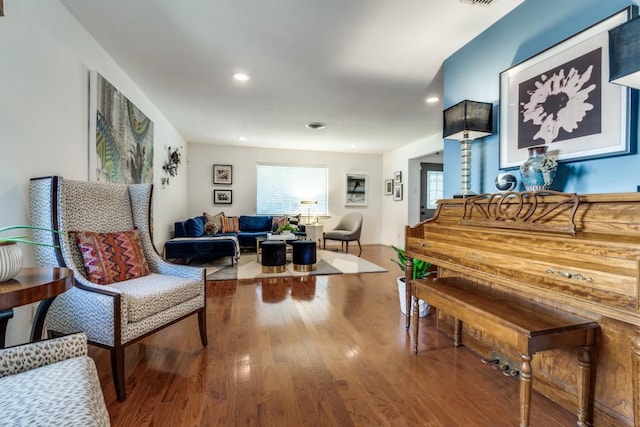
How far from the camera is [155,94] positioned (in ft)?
12.4

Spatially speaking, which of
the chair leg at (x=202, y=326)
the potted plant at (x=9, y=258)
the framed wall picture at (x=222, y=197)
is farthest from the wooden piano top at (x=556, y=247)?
the framed wall picture at (x=222, y=197)

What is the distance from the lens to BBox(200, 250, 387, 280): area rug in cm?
414

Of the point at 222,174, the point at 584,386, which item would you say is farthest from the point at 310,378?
the point at 222,174

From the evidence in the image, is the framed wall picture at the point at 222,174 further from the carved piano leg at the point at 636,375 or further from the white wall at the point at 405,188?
the carved piano leg at the point at 636,375

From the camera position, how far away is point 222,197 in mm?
6801

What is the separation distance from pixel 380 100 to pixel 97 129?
123 inches

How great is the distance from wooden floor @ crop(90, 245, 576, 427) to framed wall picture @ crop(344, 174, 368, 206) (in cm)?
503

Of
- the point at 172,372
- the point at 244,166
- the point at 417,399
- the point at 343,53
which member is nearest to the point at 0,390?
the point at 172,372

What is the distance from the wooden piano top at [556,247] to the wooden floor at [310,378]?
24.1 inches

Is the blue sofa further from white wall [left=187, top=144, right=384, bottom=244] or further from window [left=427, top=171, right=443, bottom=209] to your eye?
window [left=427, top=171, right=443, bottom=209]

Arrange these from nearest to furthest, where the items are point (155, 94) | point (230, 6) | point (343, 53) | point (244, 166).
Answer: point (230, 6)
point (343, 53)
point (155, 94)
point (244, 166)

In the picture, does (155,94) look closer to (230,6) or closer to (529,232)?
(230,6)

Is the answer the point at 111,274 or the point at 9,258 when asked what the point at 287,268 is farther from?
the point at 9,258

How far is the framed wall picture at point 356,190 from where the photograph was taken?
7.55 m
